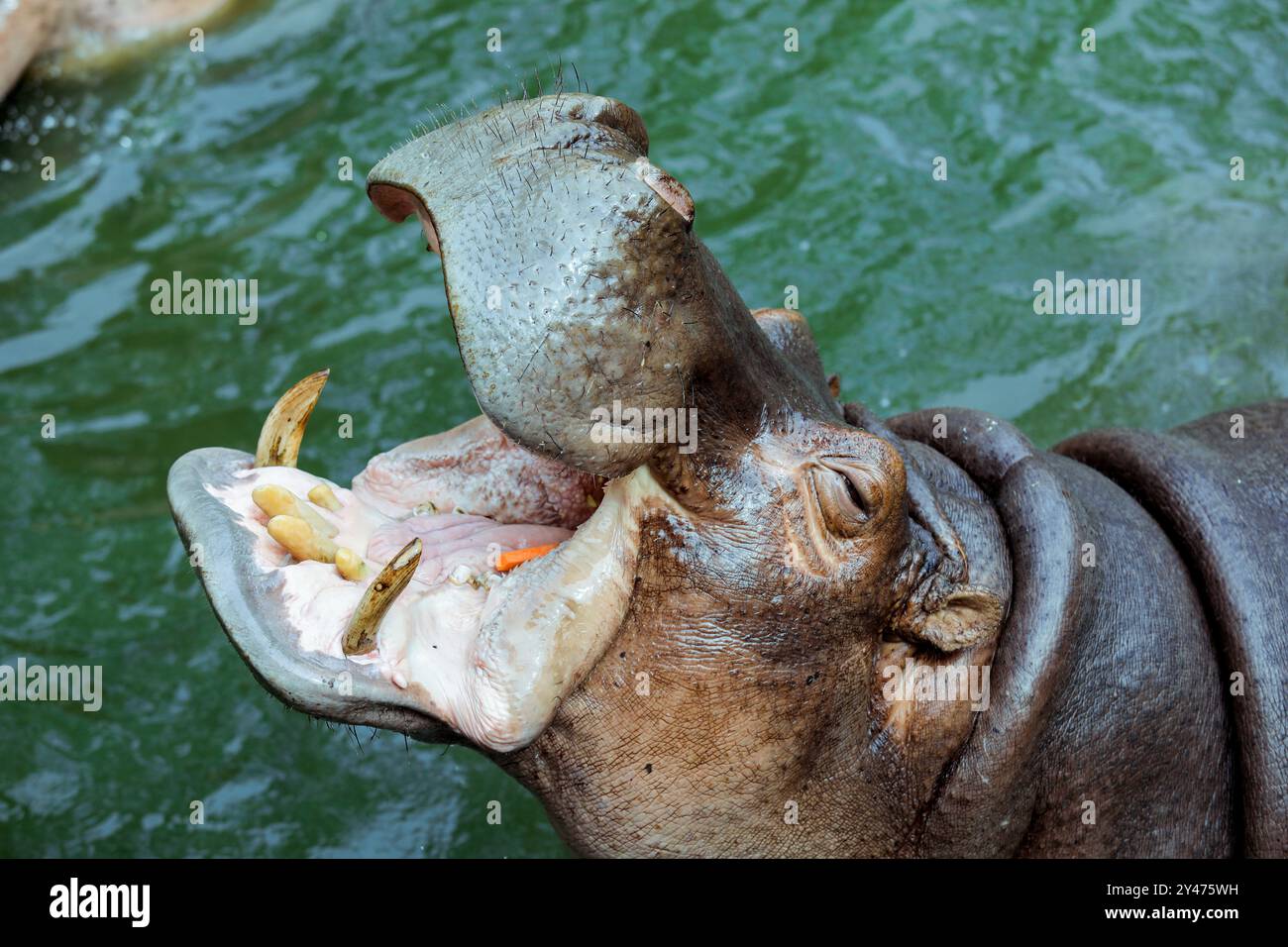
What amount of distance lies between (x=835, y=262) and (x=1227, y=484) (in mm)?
3224

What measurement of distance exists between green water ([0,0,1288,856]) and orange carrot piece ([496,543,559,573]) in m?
2.22

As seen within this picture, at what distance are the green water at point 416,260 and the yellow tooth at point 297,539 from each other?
7.56 feet

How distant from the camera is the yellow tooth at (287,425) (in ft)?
9.11

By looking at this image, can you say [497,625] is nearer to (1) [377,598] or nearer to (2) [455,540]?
(1) [377,598]

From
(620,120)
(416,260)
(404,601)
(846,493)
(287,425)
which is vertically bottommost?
(416,260)

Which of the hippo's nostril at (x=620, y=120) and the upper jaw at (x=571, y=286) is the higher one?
the hippo's nostril at (x=620, y=120)

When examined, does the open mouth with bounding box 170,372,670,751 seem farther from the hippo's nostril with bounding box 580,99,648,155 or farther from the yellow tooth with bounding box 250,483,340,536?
the hippo's nostril with bounding box 580,99,648,155

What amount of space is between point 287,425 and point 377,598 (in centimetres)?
60

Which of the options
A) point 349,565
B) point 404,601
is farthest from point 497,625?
point 349,565

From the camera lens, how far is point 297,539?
2.54 m

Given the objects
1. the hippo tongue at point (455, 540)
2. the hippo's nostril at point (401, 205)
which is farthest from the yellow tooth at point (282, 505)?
the hippo's nostril at point (401, 205)

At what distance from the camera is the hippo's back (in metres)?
2.97

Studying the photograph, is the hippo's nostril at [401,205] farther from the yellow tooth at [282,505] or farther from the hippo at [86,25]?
the hippo at [86,25]

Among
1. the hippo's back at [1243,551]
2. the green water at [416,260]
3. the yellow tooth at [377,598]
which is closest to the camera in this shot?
the yellow tooth at [377,598]
